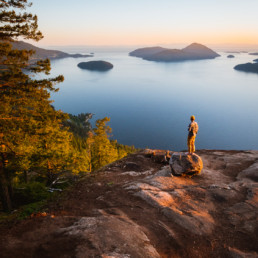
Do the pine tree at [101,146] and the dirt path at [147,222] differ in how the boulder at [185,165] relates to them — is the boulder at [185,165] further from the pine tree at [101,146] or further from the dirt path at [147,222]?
the pine tree at [101,146]

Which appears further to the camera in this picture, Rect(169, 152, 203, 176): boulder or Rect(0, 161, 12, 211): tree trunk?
Rect(0, 161, 12, 211): tree trunk

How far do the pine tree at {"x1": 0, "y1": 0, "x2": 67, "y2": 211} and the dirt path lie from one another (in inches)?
241

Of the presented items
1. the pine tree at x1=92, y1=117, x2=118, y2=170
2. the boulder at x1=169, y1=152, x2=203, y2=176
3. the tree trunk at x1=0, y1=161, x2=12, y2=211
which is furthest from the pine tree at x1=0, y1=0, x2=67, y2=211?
the pine tree at x1=92, y1=117, x2=118, y2=170

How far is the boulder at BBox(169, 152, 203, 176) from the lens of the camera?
52.6 feet

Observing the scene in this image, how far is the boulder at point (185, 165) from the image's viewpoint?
631 inches

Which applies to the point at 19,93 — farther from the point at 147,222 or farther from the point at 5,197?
the point at 147,222

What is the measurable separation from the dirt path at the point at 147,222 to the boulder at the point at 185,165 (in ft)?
2.20

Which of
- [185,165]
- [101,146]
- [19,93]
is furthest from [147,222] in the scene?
[101,146]

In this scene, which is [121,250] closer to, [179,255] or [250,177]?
[179,255]

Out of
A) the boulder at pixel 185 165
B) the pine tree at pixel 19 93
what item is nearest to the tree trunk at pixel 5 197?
the pine tree at pixel 19 93

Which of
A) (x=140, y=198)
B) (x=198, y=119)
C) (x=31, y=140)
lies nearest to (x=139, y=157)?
(x=140, y=198)

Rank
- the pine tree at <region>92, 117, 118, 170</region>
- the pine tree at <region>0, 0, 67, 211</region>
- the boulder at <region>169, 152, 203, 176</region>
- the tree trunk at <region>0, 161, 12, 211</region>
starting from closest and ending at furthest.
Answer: the pine tree at <region>0, 0, 67, 211</region> → the boulder at <region>169, 152, 203, 176</region> → the tree trunk at <region>0, 161, 12, 211</region> → the pine tree at <region>92, 117, 118, 170</region>

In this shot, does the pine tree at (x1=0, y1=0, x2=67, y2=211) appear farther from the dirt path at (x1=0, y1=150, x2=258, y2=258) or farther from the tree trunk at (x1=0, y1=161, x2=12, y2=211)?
the dirt path at (x1=0, y1=150, x2=258, y2=258)

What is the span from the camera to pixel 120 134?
167 meters
